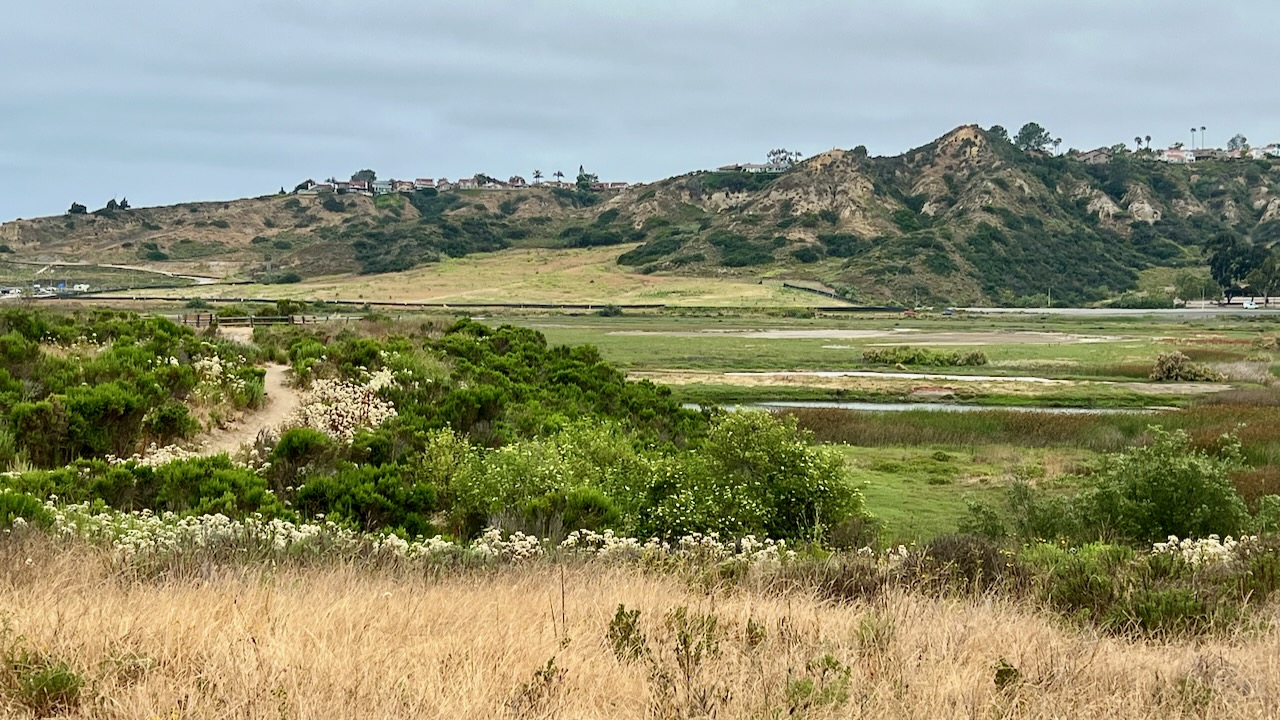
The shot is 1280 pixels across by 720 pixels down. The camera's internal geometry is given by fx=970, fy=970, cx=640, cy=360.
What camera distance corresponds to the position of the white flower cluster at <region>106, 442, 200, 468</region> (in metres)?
12.9

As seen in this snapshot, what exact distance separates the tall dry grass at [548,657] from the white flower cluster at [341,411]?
10.2m

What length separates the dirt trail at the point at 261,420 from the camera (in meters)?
16.2

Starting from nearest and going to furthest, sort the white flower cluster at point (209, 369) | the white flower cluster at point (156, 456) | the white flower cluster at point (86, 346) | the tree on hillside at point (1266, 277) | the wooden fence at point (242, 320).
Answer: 1. the white flower cluster at point (156, 456)
2. the white flower cluster at point (209, 369)
3. the white flower cluster at point (86, 346)
4. the wooden fence at point (242, 320)
5. the tree on hillside at point (1266, 277)

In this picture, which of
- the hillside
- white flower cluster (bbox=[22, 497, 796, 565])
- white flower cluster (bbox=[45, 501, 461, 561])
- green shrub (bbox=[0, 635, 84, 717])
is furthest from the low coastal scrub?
the hillside

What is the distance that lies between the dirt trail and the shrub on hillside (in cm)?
4091

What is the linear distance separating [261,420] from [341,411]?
1804 mm

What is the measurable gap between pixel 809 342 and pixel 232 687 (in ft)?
220

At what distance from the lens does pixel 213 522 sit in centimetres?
885

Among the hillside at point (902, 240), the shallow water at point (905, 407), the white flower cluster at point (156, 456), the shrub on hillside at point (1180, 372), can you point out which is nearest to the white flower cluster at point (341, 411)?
the white flower cluster at point (156, 456)

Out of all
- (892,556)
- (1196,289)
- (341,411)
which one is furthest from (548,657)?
(1196,289)

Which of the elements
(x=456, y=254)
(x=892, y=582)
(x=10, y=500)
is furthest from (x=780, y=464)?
(x=456, y=254)

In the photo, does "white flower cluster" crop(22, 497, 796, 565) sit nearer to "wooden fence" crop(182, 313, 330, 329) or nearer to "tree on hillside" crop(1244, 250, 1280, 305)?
"wooden fence" crop(182, 313, 330, 329)

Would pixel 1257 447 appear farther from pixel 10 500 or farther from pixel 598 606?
pixel 10 500

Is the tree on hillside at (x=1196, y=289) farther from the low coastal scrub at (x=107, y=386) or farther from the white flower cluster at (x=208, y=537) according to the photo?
the white flower cluster at (x=208, y=537)
